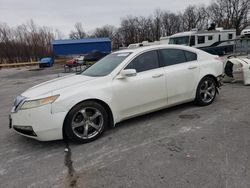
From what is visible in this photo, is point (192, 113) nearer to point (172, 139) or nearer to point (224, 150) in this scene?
point (172, 139)

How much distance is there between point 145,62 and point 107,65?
0.77 m

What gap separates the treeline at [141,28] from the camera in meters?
45.1

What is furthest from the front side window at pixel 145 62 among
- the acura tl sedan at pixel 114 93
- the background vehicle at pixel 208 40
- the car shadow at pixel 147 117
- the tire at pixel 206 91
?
the background vehicle at pixel 208 40

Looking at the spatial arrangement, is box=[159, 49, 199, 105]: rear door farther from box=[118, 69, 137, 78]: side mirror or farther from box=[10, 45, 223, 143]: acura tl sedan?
box=[118, 69, 137, 78]: side mirror

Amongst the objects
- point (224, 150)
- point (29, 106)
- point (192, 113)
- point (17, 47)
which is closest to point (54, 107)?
point (29, 106)

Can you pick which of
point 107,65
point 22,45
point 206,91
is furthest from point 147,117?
point 22,45

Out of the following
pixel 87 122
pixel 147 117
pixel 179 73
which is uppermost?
pixel 179 73

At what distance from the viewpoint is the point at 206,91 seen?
543 cm

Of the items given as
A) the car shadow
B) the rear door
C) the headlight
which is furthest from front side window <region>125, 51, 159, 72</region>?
the headlight

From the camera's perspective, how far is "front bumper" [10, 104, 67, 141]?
11.6ft

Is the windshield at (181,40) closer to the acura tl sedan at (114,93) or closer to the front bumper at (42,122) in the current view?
the acura tl sedan at (114,93)

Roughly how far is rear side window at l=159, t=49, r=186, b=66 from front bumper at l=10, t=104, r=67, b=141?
93.1 inches

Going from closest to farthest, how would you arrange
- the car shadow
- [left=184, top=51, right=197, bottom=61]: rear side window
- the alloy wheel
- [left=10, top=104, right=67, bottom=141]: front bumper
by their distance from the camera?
[left=10, top=104, right=67, bottom=141]: front bumper, the alloy wheel, the car shadow, [left=184, top=51, right=197, bottom=61]: rear side window

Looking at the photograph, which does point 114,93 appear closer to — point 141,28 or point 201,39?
point 201,39
